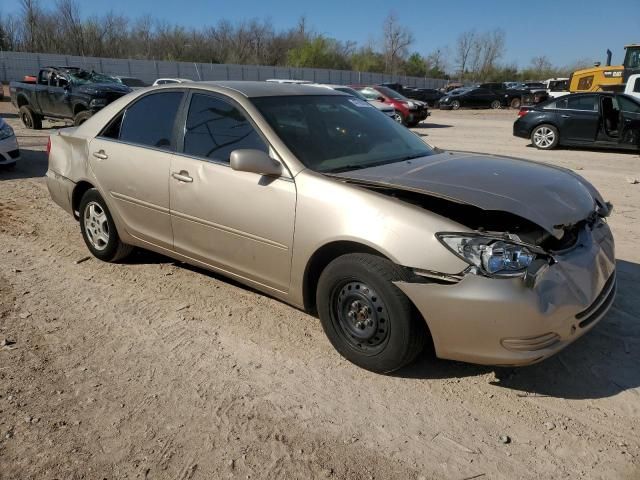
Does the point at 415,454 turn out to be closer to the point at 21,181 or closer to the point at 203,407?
the point at 203,407

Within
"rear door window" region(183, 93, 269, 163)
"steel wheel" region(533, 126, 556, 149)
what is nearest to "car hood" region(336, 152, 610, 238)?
"rear door window" region(183, 93, 269, 163)

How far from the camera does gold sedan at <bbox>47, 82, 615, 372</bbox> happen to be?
2684mm

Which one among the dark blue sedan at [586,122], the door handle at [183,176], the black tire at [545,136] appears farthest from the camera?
the black tire at [545,136]

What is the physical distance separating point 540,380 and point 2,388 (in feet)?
10.1

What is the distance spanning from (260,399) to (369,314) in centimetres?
77

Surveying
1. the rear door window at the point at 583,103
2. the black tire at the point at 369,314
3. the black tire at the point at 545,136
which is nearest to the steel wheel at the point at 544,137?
the black tire at the point at 545,136

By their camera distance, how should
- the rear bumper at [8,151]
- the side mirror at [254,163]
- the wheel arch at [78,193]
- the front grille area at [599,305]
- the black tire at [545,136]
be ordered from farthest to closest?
the black tire at [545,136], the rear bumper at [8,151], the wheel arch at [78,193], the side mirror at [254,163], the front grille area at [599,305]

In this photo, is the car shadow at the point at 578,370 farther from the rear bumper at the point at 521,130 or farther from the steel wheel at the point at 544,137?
the rear bumper at the point at 521,130

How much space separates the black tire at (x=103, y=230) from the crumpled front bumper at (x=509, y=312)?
3.00 metres

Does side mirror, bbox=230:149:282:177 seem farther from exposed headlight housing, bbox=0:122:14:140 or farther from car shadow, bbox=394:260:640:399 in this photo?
exposed headlight housing, bbox=0:122:14:140

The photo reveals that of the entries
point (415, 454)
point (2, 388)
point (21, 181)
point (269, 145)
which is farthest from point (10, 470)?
point (21, 181)

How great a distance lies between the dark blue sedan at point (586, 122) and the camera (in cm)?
1248

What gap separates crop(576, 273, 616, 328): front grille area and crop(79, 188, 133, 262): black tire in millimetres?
3722

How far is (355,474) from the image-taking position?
237 centimetres
